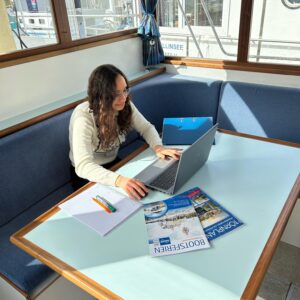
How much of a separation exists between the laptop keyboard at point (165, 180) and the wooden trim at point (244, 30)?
154 centimetres

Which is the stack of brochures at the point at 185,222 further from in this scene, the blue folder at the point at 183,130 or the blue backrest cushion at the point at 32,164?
the blue backrest cushion at the point at 32,164

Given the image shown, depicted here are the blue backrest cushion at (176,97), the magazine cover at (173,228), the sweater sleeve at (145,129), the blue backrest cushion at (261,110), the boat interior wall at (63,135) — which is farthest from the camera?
the blue backrest cushion at (176,97)

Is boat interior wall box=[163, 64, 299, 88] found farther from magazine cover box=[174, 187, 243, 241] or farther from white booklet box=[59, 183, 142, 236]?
white booklet box=[59, 183, 142, 236]

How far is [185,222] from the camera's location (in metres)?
1.02

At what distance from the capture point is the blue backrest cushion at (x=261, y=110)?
2111 mm

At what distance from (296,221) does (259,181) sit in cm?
78

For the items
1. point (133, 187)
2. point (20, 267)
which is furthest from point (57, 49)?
point (20, 267)

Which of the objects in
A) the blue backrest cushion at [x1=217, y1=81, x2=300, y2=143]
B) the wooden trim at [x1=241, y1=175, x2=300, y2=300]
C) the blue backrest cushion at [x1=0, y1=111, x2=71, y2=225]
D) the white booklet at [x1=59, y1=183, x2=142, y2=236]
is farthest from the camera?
the blue backrest cushion at [x1=217, y1=81, x2=300, y2=143]

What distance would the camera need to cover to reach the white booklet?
1.05 metres

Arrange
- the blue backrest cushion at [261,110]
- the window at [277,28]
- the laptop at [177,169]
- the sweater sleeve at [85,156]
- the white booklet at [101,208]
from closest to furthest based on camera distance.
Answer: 1. the white booklet at [101,208]
2. the laptop at [177,169]
3. the sweater sleeve at [85,156]
4. the blue backrest cushion at [261,110]
5. the window at [277,28]

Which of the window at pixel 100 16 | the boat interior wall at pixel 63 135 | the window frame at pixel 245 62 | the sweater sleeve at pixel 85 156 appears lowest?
the boat interior wall at pixel 63 135

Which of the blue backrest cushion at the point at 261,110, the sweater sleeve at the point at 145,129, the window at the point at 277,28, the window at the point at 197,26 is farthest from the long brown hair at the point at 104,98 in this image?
the window at the point at 277,28

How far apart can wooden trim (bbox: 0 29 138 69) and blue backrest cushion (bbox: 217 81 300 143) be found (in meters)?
1.00

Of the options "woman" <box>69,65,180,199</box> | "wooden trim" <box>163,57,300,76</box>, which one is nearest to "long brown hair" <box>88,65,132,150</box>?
"woman" <box>69,65,180,199</box>
